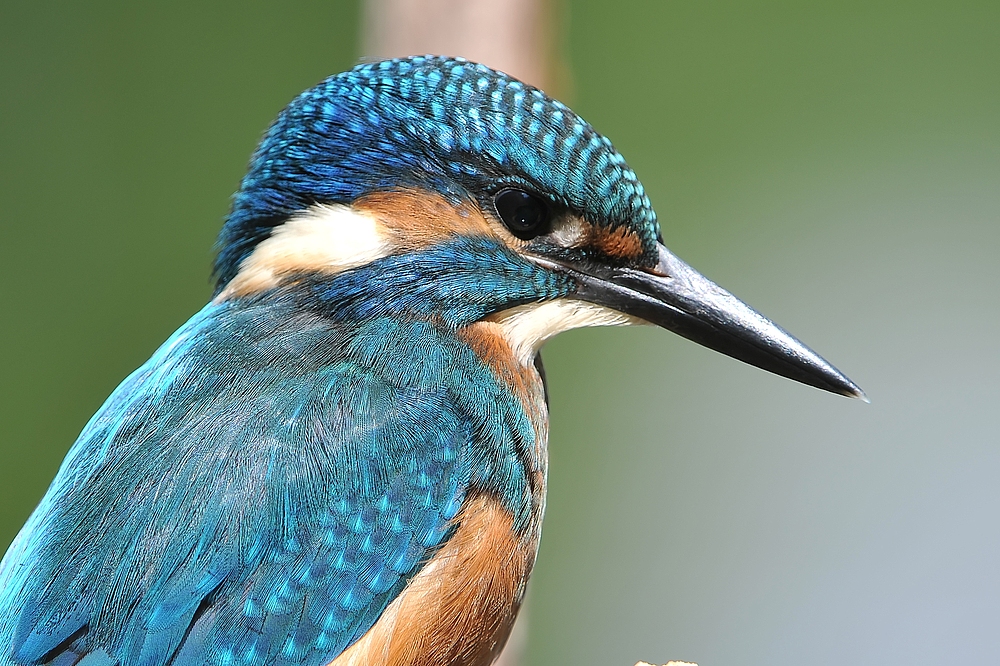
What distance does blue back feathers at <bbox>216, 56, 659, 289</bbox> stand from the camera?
41.2 inches

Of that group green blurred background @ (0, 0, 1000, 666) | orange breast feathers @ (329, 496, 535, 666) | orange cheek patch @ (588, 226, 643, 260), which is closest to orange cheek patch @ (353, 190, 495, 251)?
orange cheek patch @ (588, 226, 643, 260)

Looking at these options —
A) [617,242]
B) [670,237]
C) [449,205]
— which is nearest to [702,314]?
[617,242]

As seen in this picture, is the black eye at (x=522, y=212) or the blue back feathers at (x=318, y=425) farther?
the black eye at (x=522, y=212)

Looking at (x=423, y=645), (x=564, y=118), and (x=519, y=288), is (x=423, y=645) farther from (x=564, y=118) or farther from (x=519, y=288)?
(x=564, y=118)

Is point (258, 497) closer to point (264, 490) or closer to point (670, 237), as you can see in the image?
point (264, 490)

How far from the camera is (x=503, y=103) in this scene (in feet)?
3.49

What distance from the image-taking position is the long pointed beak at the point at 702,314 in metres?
1.12

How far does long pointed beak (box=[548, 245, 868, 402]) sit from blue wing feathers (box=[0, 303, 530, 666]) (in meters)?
0.15

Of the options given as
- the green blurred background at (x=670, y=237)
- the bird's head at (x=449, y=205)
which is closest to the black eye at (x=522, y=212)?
the bird's head at (x=449, y=205)

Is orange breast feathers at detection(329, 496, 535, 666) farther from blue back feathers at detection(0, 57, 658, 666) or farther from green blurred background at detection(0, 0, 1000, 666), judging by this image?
green blurred background at detection(0, 0, 1000, 666)

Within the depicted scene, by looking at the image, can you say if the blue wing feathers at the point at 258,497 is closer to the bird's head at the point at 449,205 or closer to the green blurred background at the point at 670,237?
the bird's head at the point at 449,205

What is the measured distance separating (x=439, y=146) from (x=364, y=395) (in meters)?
0.24

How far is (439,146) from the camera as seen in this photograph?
105 cm

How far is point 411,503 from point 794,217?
8.18 feet
